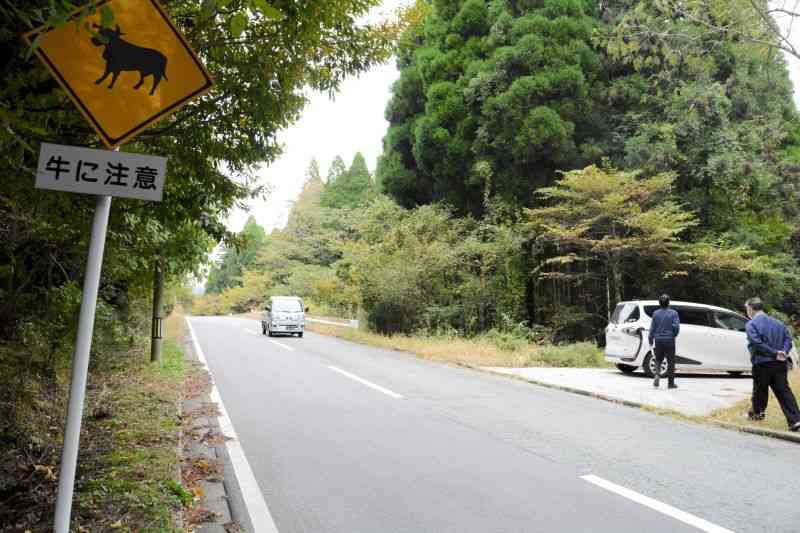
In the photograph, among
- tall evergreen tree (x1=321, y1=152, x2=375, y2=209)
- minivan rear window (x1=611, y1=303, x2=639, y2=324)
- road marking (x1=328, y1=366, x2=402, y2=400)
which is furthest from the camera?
tall evergreen tree (x1=321, y1=152, x2=375, y2=209)

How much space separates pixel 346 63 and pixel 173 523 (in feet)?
13.3

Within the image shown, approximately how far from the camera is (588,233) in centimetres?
1964

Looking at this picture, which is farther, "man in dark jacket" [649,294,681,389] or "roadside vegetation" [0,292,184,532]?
"man in dark jacket" [649,294,681,389]

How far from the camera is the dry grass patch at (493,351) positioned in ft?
52.0

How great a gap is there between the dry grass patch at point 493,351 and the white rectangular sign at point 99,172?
12593 mm

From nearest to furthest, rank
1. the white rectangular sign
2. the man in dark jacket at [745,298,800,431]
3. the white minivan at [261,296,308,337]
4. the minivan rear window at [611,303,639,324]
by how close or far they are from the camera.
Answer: the white rectangular sign < the man in dark jacket at [745,298,800,431] < the minivan rear window at [611,303,639,324] < the white minivan at [261,296,308,337]

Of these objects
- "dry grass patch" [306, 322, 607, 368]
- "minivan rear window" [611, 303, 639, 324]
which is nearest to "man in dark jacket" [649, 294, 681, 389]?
"minivan rear window" [611, 303, 639, 324]

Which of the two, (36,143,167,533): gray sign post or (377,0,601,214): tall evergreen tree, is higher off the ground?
(377,0,601,214): tall evergreen tree

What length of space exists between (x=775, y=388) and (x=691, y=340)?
5721 millimetres

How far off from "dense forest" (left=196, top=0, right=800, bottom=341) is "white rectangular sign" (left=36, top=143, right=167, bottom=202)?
613 inches

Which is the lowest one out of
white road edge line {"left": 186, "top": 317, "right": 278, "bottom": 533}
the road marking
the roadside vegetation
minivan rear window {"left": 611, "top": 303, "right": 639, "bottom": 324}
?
white road edge line {"left": 186, "top": 317, "right": 278, "bottom": 533}

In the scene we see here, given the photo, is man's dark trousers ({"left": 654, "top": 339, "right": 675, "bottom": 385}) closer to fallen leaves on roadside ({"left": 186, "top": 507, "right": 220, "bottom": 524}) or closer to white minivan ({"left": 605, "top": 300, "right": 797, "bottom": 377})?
white minivan ({"left": 605, "top": 300, "right": 797, "bottom": 377})

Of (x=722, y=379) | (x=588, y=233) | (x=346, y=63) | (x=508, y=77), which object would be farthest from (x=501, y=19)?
(x=346, y=63)

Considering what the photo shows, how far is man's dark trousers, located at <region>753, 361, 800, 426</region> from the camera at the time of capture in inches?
297
